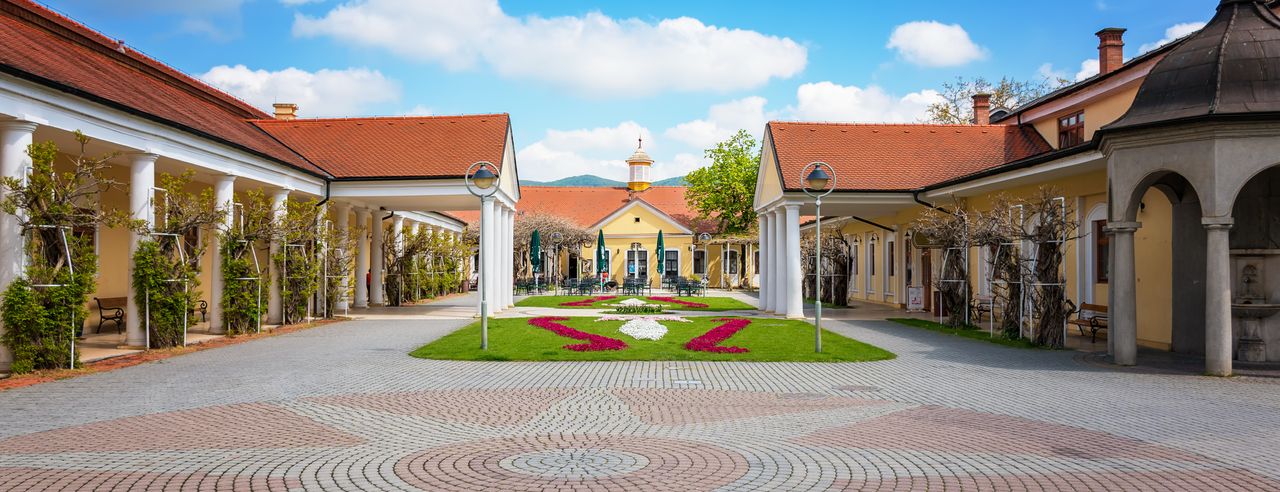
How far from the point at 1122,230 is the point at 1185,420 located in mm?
5122

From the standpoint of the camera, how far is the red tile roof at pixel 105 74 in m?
11.4

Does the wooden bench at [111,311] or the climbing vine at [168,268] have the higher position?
the climbing vine at [168,268]

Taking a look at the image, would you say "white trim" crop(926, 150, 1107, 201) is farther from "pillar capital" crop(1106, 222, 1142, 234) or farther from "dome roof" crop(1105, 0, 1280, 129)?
"dome roof" crop(1105, 0, 1280, 129)

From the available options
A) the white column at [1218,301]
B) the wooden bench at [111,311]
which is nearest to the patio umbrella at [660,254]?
the wooden bench at [111,311]

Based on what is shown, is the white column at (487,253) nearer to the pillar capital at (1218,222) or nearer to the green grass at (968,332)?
the green grass at (968,332)

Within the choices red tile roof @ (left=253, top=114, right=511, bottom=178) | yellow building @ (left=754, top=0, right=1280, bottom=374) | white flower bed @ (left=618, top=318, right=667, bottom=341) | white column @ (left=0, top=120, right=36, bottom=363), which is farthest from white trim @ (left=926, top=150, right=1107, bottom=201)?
white column @ (left=0, top=120, right=36, bottom=363)

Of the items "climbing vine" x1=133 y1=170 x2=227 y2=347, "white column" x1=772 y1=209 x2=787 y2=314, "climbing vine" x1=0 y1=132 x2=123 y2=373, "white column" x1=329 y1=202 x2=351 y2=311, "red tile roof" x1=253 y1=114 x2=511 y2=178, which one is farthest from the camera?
"white column" x1=772 y1=209 x2=787 y2=314

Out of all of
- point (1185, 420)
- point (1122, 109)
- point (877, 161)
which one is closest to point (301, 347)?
point (1185, 420)

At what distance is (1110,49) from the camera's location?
2423 cm

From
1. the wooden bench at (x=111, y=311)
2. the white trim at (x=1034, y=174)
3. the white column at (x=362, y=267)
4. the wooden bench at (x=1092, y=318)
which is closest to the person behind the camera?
the white trim at (x=1034, y=174)

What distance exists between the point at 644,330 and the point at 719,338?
4.82ft

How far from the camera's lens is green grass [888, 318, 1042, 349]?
1541 centimetres

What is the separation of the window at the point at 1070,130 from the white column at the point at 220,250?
2091cm

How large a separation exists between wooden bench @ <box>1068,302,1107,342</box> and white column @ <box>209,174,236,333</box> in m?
16.3
